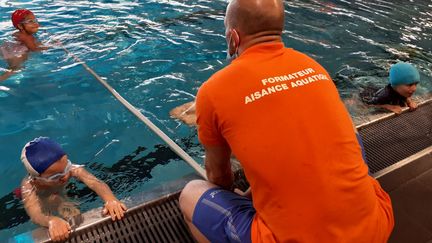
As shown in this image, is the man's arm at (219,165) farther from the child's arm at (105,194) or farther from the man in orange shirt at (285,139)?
the child's arm at (105,194)

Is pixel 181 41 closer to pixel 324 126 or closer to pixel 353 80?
pixel 353 80

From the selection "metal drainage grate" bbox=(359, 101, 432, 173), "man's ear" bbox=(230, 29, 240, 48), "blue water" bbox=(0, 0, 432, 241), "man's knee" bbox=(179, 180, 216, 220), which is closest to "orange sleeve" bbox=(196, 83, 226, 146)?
"man's ear" bbox=(230, 29, 240, 48)

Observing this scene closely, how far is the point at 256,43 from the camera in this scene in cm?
191

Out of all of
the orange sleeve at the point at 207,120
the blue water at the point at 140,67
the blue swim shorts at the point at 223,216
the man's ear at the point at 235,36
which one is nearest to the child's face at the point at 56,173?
the blue water at the point at 140,67

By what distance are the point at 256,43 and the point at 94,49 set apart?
16.7 feet

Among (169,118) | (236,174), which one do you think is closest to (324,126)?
(236,174)

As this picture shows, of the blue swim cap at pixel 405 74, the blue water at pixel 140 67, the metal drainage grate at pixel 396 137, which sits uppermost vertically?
the blue swim cap at pixel 405 74

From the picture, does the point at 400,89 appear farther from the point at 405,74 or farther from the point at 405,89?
the point at 405,74

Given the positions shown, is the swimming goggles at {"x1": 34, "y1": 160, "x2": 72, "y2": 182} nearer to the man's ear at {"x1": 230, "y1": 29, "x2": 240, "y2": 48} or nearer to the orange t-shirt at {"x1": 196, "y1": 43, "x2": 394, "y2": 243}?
the orange t-shirt at {"x1": 196, "y1": 43, "x2": 394, "y2": 243}

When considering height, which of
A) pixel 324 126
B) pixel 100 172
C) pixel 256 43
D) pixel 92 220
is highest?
pixel 256 43

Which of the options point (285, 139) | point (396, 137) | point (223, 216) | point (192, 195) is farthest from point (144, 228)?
point (396, 137)

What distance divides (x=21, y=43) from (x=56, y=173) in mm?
4034

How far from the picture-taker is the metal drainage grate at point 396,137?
356 cm

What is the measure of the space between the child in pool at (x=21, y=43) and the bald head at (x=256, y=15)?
4.99 metres
